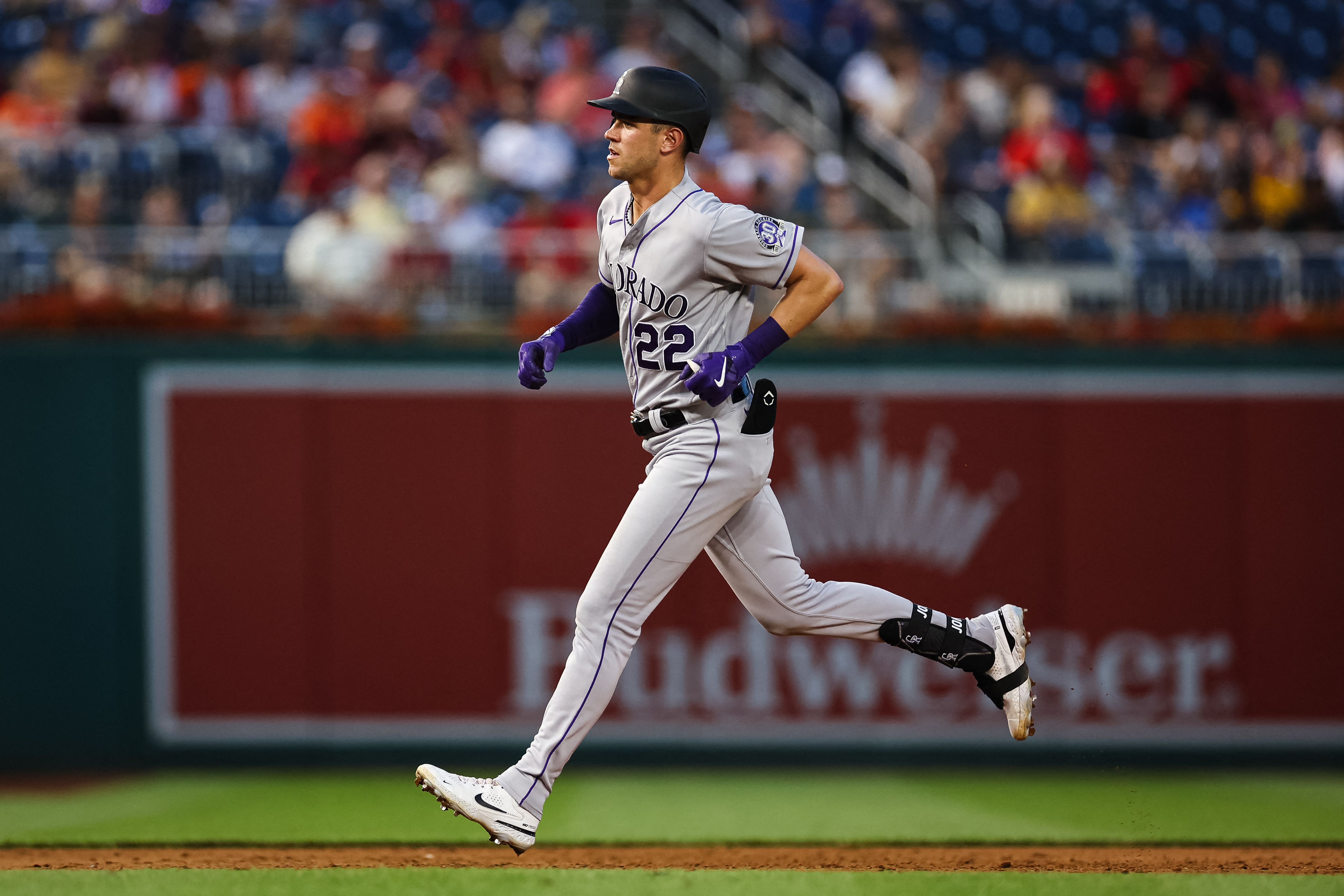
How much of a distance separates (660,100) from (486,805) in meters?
2.02

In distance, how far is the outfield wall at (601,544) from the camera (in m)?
6.95

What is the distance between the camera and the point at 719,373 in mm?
3840

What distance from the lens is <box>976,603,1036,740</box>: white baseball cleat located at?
14.5ft

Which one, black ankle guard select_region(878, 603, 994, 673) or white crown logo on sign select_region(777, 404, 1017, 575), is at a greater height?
white crown logo on sign select_region(777, 404, 1017, 575)

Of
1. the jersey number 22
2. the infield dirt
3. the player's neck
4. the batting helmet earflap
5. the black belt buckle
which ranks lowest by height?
the infield dirt

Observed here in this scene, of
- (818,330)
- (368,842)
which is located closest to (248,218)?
(818,330)

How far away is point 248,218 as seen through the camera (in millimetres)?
8375

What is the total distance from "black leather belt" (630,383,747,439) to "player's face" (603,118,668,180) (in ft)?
2.22

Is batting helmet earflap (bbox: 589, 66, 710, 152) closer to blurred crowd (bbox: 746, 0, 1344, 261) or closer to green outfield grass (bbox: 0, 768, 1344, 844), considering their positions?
green outfield grass (bbox: 0, 768, 1344, 844)

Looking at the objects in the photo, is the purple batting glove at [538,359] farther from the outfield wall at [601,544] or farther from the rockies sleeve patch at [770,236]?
the outfield wall at [601,544]

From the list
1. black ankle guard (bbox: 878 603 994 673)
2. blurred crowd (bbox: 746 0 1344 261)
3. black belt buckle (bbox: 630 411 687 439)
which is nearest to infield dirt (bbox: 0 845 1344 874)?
black ankle guard (bbox: 878 603 994 673)

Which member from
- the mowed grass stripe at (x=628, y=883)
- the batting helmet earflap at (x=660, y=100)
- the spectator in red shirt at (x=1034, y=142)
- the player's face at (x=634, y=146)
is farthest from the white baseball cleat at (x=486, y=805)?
the spectator in red shirt at (x=1034, y=142)

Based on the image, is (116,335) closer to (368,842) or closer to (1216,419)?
(368,842)

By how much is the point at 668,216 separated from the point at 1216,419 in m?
4.10
